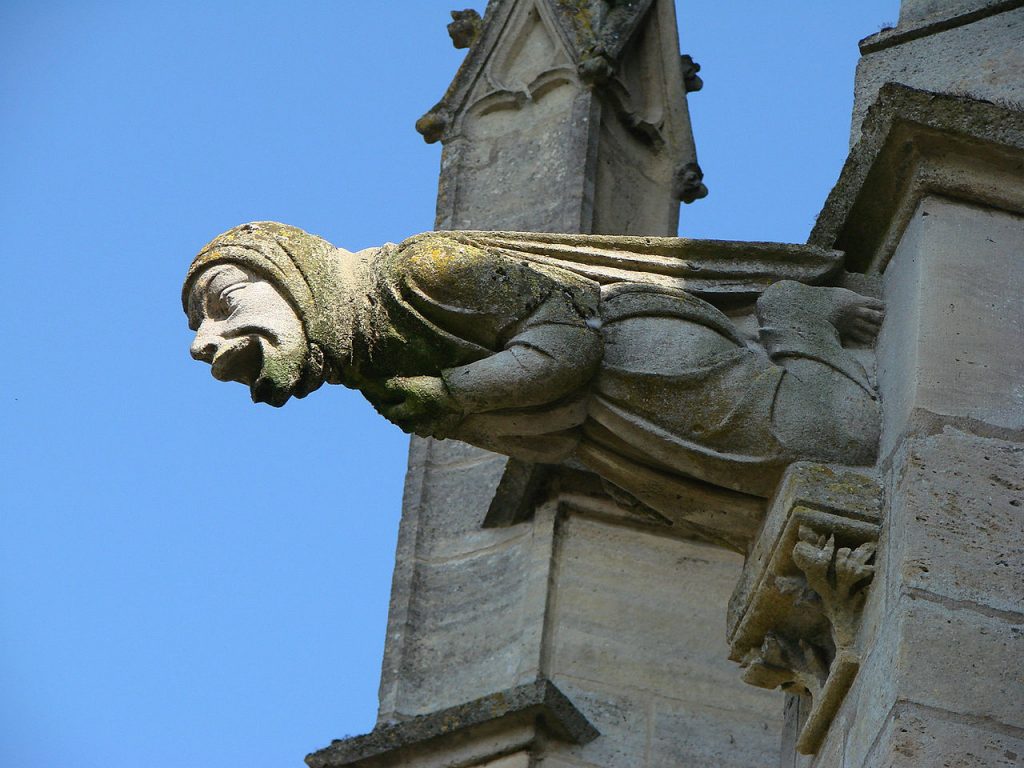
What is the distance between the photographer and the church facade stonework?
5.27 m

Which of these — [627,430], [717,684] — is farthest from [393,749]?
→ [627,430]

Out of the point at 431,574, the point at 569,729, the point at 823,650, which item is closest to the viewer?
the point at 823,650

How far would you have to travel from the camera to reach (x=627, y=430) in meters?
5.78

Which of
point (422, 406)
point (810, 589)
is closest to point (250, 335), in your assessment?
point (422, 406)

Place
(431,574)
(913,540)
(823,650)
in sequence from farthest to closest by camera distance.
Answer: (431,574) → (823,650) → (913,540)

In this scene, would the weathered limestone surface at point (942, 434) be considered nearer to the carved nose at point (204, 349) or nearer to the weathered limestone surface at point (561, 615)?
the weathered limestone surface at point (561, 615)

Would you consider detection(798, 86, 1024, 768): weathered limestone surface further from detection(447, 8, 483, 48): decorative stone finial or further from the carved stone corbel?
detection(447, 8, 483, 48): decorative stone finial

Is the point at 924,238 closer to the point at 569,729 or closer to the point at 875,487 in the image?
the point at 875,487

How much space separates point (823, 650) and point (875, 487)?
0.41m

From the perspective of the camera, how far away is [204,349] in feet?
19.0

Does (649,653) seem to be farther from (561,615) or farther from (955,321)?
(955,321)

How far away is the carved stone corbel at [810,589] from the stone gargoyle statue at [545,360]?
124 mm

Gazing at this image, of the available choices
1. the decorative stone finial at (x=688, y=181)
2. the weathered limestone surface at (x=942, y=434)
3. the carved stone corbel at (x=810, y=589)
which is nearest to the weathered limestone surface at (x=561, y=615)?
the decorative stone finial at (x=688, y=181)

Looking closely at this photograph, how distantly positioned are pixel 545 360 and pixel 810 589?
774mm
